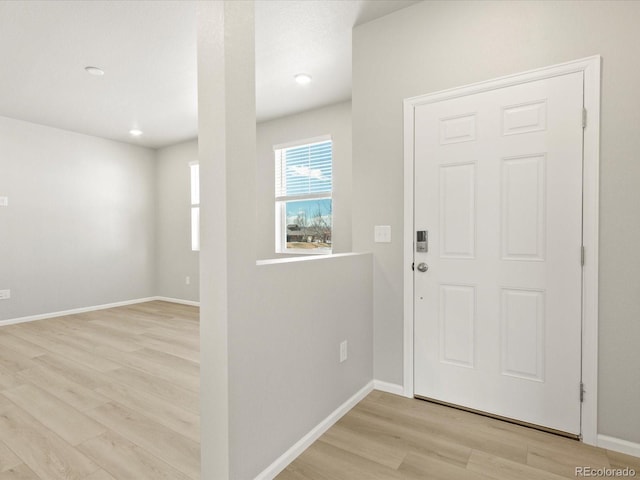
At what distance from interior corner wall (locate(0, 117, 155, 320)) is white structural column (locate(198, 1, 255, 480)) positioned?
474 cm

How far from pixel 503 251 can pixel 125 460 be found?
2384mm

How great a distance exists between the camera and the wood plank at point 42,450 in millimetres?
1658

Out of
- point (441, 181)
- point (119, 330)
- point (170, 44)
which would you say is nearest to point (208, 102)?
point (441, 181)

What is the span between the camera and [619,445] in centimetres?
179

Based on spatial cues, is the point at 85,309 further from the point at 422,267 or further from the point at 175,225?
the point at 422,267

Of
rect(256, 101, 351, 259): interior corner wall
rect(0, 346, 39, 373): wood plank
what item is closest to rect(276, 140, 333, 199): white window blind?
rect(256, 101, 351, 259): interior corner wall

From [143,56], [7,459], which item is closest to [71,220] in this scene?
[143,56]

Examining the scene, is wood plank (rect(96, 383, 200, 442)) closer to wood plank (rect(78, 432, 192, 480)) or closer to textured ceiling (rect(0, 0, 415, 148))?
wood plank (rect(78, 432, 192, 480))

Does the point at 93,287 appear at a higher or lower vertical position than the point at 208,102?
lower

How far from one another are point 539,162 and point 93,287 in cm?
604

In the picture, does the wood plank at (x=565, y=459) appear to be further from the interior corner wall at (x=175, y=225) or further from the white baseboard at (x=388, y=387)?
the interior corner wall at (x=175, y=225)

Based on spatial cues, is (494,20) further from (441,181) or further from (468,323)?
(468,323)

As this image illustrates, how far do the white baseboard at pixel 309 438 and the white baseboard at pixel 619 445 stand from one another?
1.32 meters

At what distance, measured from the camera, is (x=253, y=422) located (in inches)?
59.7
